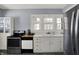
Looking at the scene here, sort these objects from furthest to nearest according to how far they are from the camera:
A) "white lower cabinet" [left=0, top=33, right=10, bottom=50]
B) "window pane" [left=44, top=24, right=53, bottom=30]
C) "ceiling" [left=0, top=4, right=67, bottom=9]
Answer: "window pane" [left=44, top=24, right=53, bottom=30], "white lower cabinet" [left=0, top=33, right=10, bottom=50], "ceiling" [left=0, top=4, right=67, bottom=9]

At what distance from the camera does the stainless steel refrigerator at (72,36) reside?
209cm

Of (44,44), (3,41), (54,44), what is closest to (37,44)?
(44,44)

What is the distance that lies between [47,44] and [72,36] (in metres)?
0.55

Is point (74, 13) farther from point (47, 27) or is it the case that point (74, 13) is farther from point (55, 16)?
point (47, 27)

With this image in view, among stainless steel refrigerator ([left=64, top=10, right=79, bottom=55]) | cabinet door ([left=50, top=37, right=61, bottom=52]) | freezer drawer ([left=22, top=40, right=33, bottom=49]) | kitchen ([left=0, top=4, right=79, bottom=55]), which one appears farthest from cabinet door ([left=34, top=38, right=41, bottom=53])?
stainless steel refrigerator ([left=64, top=10, right=79, bottom=55])

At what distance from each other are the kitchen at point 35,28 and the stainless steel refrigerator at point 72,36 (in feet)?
0.07

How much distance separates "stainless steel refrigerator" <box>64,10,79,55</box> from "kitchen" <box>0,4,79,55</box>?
0.02 metres

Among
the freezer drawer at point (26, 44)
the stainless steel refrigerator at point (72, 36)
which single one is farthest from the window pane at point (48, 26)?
the freezer drawer at point (26, 44)

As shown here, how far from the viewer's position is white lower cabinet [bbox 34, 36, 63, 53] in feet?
7.31

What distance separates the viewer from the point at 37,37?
2277 mm

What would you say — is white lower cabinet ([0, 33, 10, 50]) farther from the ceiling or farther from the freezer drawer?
the ceiling

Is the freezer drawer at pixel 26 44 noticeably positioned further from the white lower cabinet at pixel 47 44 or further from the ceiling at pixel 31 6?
the ceiling at pixel 31 6

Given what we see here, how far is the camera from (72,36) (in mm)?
2209
